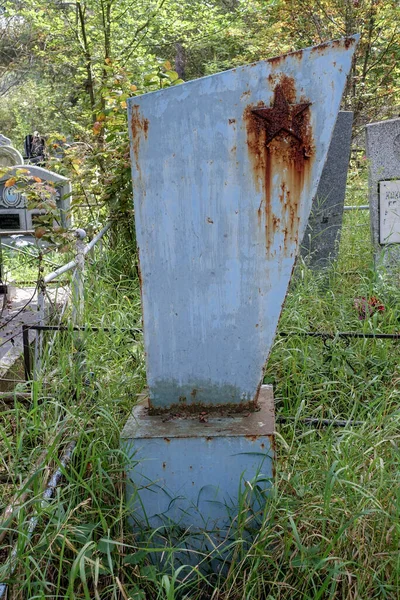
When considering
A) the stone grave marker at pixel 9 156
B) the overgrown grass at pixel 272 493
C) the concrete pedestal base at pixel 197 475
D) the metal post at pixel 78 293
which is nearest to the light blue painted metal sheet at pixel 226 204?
the concrete pedestal base at pixel 197 475

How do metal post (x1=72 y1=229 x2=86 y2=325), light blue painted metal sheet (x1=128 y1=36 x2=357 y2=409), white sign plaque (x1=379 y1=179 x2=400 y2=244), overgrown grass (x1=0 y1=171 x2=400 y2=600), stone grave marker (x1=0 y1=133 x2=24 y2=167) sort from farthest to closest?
stone grave marker (x1=0 y1=133 x2=24 y2=167) → white sign plaque (x1=379 y1=179 x2=400 y2=244) → metal post (x1=72 y1=229 x2=86 y2=325) → light blue painted metal sheet (x1=128 y1=36 x2=357 y2=409) → overgrown grass (x1=0 y1=171 x2=400 y2=600)

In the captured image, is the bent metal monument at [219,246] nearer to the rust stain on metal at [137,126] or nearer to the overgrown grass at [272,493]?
the rust stain on metal at [137,126]

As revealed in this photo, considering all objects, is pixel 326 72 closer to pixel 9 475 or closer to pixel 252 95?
pixel 252 95

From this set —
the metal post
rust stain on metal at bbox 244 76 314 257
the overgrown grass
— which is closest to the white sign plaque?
the overgrown grass

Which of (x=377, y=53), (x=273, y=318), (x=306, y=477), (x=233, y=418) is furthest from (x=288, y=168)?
(x=377, y=53)

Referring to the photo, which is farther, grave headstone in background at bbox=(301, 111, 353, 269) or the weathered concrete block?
grave headstone in background at bbox=(301, 111, 353, 269)

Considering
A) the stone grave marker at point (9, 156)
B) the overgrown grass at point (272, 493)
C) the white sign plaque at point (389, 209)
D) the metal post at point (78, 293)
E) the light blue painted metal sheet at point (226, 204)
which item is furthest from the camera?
the stone grave marker at point (9, 156)

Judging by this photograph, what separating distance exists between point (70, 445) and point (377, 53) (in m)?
9.72

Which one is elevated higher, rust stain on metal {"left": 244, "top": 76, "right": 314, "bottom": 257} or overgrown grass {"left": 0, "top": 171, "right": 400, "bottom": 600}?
rust stain on metal {"left": 244, "top": 76, "right": 314, "bottom": 257}

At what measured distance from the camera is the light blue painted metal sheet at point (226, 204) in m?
1.85

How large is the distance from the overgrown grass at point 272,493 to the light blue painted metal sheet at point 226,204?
33 centimetres

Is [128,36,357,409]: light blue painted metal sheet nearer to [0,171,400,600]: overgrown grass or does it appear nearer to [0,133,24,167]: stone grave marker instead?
[0,171,400,600]: overgrown grass

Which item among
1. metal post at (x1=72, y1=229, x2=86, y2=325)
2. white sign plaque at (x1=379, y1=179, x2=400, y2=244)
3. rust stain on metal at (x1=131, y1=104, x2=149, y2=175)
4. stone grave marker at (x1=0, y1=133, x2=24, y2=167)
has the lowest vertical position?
metal post at (x1=72, y1=229, x2=86, y2=325)

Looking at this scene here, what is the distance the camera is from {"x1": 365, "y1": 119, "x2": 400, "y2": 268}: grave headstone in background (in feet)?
16.8
